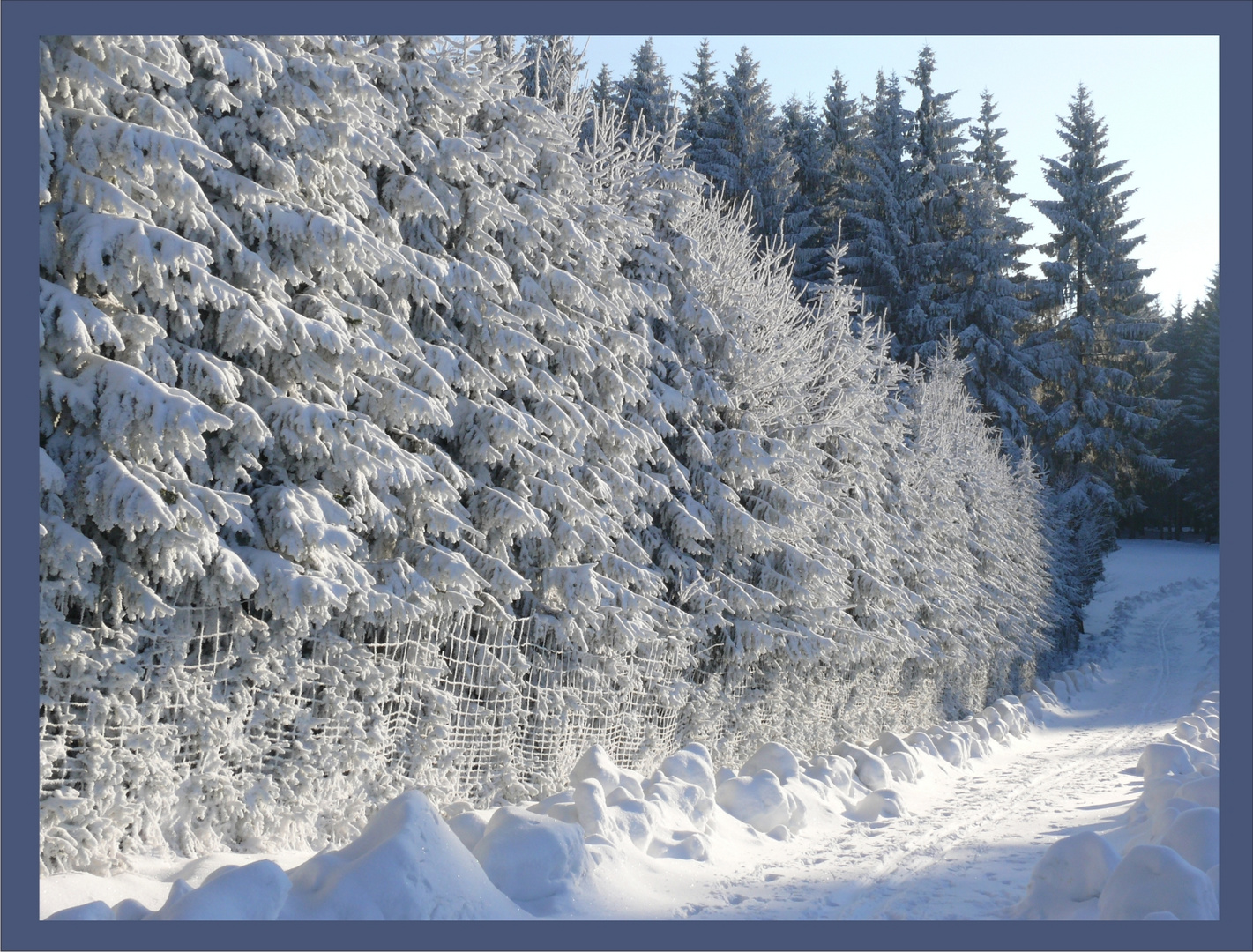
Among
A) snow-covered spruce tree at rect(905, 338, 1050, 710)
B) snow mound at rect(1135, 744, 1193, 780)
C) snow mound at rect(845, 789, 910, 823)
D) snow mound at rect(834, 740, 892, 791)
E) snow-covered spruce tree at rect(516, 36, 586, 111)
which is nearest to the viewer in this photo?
snow mound at rect(845, 789, 910, 823)

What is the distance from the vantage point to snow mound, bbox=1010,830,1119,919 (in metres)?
4.55

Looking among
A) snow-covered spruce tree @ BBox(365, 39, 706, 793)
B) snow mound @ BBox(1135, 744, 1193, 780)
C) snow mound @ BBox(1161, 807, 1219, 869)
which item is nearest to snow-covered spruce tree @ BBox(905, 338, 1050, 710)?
snow mound @ BBox(1135, 744, 1193, 780)

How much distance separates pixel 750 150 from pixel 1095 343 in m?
14.3

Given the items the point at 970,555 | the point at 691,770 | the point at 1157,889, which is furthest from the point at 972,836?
the point at 970,555

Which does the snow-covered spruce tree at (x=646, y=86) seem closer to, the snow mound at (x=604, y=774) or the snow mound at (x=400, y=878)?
the snow mound at (x=604, y=774)

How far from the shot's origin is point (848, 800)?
310 inches

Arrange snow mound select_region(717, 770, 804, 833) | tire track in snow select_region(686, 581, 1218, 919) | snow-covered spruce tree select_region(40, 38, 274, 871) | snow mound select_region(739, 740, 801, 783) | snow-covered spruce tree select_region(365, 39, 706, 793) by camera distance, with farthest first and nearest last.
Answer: snow mound select_region(739, 740, 801, 783)
snow mound select_region(717, 770, 804, 833)
snow-covered spruce tree select_region(365, 39, 706, 793)
tire track in snow select_region(686, 581, 1218, 919)
snow-covered spruce tree select_region(40, 38, 274, 871)

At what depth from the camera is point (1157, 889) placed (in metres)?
4.02

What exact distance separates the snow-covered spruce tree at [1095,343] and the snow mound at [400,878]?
31783 mm

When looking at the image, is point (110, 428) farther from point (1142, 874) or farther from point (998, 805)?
point (998, 805)

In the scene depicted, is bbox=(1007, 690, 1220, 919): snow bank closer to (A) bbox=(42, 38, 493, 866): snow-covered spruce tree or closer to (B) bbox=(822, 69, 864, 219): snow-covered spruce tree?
(A) bbox=(42, 38, 493, 866): snow-covered spruce tree

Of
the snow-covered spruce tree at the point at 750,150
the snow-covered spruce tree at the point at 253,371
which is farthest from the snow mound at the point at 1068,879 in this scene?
the snow-covered spruce tree at the point at 750,150

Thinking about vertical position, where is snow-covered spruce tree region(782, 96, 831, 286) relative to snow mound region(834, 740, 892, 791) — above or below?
above

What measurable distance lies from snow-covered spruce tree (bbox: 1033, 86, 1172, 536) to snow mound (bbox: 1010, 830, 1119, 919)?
97.7 ft
